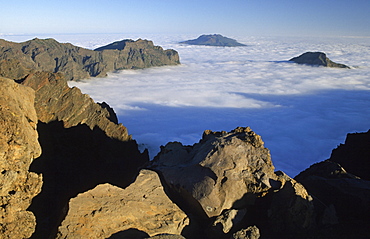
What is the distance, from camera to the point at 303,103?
106250 millimetres

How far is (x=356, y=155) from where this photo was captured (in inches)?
532

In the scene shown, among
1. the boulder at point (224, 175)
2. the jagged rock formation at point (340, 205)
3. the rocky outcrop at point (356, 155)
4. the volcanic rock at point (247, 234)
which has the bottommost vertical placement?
the rocky outcrop at point (356, 155)

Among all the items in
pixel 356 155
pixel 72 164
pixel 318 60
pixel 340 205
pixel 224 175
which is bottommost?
pixel 356 155

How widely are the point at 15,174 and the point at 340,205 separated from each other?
29.0ft

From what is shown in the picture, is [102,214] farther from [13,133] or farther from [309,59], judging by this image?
[309,59]

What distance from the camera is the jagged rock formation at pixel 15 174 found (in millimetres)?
6047

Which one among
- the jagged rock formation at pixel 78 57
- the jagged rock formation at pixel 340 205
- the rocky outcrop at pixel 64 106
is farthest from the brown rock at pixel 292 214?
the jagged rock formation at pixel 78 57

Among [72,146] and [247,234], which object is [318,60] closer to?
[72,146]

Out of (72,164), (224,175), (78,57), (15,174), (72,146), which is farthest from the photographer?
(78,57)

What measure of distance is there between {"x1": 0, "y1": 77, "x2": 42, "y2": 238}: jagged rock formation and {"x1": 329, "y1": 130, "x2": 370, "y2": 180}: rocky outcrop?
1267cm

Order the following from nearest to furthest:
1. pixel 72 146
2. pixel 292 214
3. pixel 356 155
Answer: pixel 292 214 < pixel 72 146 < pixel 356 155

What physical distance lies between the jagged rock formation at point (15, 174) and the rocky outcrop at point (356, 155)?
12671 millimetres

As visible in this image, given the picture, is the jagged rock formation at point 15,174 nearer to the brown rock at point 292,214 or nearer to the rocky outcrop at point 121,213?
the rocky outcrop at point 121,213

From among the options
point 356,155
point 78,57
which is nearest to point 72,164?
point 356,155
